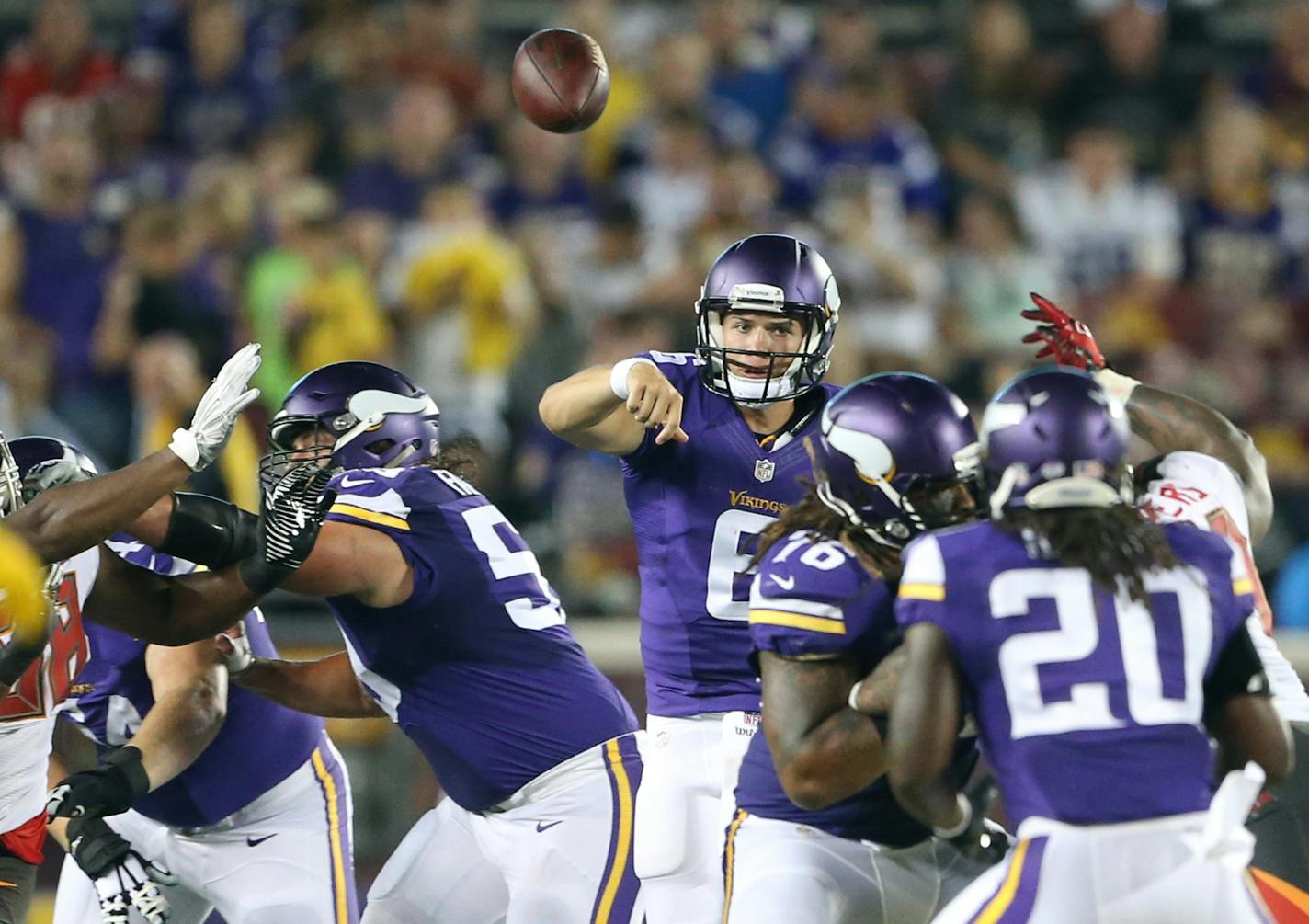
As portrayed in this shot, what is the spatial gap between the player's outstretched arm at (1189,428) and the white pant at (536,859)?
162 cm

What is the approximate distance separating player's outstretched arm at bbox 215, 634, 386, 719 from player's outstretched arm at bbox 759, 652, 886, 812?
1.79 m

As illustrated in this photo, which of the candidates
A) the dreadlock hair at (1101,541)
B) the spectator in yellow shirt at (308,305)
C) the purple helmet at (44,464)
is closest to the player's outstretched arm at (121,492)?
the purple helmet at (44,464)

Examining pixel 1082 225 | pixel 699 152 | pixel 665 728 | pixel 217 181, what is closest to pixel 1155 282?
pixel 1082 225

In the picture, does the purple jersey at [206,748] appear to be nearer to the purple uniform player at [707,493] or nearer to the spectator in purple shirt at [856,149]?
the purple uniform player at [707,493]

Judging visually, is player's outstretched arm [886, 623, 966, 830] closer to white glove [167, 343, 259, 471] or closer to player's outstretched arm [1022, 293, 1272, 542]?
player's outstretched arm [1022, 293, 1272, 542]

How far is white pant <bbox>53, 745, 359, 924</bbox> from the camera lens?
17.4 ft

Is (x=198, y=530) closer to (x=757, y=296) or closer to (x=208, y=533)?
(x=208, y=533)

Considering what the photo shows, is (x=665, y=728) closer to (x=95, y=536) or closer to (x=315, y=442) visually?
(x=315, y=442)

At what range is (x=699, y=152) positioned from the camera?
1048cm

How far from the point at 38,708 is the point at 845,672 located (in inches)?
77.6

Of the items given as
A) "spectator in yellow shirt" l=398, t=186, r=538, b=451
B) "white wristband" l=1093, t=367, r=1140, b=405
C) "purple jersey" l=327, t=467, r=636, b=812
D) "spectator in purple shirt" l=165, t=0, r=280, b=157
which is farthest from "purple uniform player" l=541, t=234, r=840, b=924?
"spectator in purple shirt" l=165, t=0, r=280, b=157

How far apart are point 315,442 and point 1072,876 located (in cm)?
248

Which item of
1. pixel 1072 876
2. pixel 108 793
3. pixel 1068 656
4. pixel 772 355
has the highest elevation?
pixel 772 355

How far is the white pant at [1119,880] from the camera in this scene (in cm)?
330
